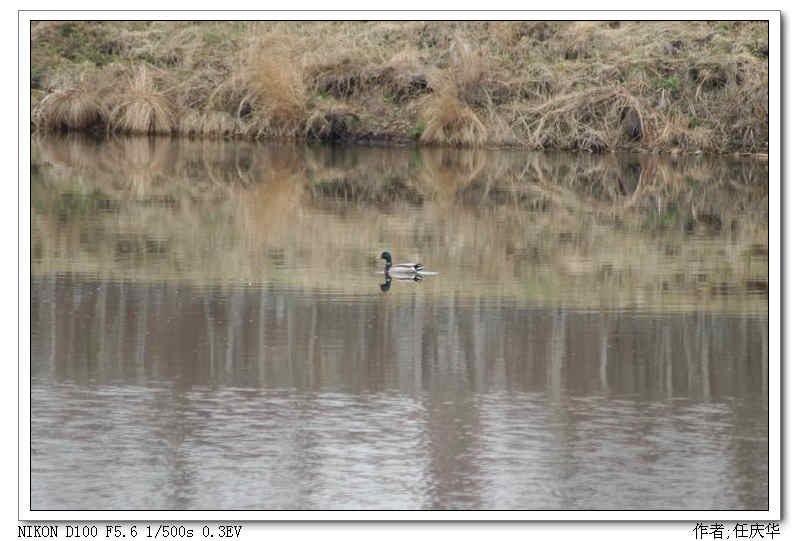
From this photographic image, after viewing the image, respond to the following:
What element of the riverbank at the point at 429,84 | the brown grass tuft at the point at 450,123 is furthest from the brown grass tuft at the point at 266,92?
the brown grass tuft at the point at 450,123

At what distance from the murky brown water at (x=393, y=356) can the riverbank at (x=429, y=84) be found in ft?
35.6

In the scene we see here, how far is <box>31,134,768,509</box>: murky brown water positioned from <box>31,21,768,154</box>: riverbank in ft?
35.6

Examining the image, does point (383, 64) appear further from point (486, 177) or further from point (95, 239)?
point (95, 239)

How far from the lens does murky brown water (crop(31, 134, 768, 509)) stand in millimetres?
10023

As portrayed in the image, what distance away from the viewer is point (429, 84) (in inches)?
1382

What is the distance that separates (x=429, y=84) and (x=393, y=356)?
74.1 ft

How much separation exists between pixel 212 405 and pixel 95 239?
7992 mm

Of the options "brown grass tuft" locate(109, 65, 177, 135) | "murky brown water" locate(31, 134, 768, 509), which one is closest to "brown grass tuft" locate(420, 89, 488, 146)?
"brown grass tuft" locate(109, 65, 177, 135)

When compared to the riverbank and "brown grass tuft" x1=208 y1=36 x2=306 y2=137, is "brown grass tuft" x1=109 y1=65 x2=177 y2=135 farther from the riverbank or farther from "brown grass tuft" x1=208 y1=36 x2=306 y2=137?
"brown grass tuft" x1=208 y1=36 x2=306 y2=137
